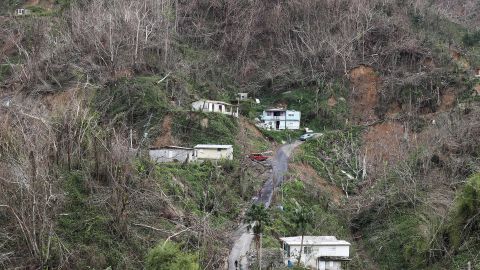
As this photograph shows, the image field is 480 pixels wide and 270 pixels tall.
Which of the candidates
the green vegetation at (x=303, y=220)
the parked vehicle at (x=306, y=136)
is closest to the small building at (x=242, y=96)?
the parked vehicle at (x=306, y=136)

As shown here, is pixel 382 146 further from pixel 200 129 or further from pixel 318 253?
pixel 318 253

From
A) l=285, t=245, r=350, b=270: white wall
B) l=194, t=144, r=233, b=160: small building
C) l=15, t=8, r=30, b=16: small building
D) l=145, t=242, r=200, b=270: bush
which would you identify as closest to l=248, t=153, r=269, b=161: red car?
l=194, t=144, r=233, b=160: small building

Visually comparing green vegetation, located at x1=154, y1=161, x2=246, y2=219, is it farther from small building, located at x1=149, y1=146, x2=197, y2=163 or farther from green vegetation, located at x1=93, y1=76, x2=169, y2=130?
green vegetation, located at x1=93, y1=76, x2=169, y2=130

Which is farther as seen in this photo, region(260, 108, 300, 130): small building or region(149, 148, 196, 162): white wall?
region(260, 108, 300, 130): small building

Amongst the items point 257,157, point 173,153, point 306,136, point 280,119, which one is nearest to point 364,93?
point 280,119

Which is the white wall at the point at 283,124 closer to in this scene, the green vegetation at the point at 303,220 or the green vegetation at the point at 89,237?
the green vegetation at the point at 303,220

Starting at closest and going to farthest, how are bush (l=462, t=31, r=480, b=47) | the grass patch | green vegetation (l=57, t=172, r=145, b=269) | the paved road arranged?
green vegetation (l=57, t=172, r=145, b=269)
the paved road
the grass patch
bush (l=462, t=31, r=480, b=47)

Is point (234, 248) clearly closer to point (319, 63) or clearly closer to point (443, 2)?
point (319, 63)

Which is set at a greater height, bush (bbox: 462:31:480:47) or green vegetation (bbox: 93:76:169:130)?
bush (bbox: 462:31:480:47)
